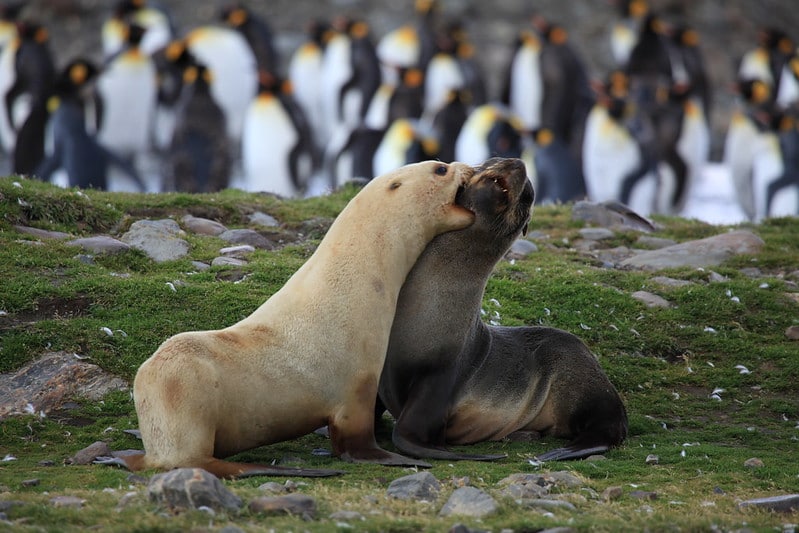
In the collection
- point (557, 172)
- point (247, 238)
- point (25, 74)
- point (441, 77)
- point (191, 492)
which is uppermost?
point (441, 77)

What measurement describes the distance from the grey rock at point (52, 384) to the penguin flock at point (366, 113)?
1057 cm

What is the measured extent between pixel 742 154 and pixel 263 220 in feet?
53.1

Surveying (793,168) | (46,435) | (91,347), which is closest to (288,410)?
(46,435)

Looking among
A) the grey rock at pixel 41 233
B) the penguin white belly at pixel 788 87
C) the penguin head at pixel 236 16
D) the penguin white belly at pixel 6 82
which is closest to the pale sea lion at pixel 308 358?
the grey rock at pixel 41 233

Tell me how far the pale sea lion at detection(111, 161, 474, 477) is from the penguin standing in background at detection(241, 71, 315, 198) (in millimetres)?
15231

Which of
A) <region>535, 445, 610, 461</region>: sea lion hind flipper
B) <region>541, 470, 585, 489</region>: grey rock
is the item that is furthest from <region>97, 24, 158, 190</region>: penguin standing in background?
<region>541, 470, 585, 489</region>: grey rock

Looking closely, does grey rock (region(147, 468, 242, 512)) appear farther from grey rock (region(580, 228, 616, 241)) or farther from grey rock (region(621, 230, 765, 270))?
grey rock (region(580, 228, 616, 241))

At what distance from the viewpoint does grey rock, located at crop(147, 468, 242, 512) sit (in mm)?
4797

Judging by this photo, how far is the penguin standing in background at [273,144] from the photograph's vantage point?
2220cm

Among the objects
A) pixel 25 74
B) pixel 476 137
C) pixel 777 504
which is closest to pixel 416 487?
pixel 777 504

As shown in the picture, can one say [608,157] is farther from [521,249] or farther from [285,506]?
[285,506]

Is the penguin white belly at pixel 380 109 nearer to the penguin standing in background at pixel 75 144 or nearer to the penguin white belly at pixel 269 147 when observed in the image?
the penguin white belly at pixel 269 147

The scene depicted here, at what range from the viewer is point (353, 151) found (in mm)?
21062

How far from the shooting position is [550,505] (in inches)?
208
